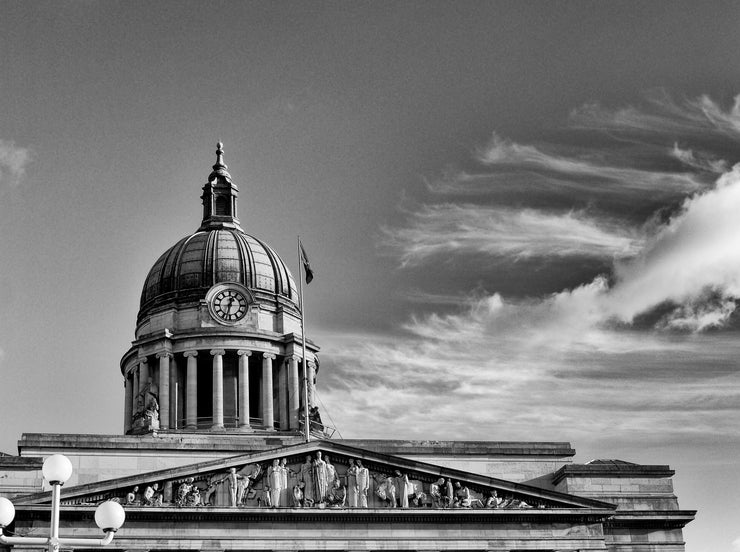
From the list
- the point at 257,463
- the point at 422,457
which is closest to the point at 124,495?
the point at 257,463

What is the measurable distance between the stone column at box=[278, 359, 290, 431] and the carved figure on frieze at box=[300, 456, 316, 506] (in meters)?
20.0

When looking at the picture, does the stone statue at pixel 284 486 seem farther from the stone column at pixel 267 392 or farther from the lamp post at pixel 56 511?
the lamp post at pixel 56 511

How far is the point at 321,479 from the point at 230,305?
23.9 m

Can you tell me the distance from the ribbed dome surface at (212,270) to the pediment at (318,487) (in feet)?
79.1

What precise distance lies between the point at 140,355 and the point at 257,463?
23.8 metres

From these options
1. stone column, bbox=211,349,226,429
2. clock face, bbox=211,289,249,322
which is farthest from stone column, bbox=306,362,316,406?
stone column, bbox=211,349,226,429

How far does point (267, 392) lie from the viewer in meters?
72.4

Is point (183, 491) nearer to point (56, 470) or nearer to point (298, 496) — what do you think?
point (298, 496)

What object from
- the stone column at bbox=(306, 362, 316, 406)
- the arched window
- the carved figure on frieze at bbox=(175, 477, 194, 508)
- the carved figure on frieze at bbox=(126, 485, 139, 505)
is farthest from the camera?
the arched window

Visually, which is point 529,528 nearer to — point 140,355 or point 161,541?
point 161,541

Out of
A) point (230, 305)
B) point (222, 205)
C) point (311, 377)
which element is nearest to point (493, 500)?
point (311, 377)

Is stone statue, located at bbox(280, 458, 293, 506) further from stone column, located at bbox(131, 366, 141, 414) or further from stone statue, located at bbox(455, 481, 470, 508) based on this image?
stone column, located at bbox(131, 366, 141, 414)

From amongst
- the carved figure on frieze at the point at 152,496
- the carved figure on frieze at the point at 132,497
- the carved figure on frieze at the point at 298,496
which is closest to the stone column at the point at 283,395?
the carved figure on frieze at the point at 298,496

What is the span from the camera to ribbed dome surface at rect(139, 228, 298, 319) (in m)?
75.5
